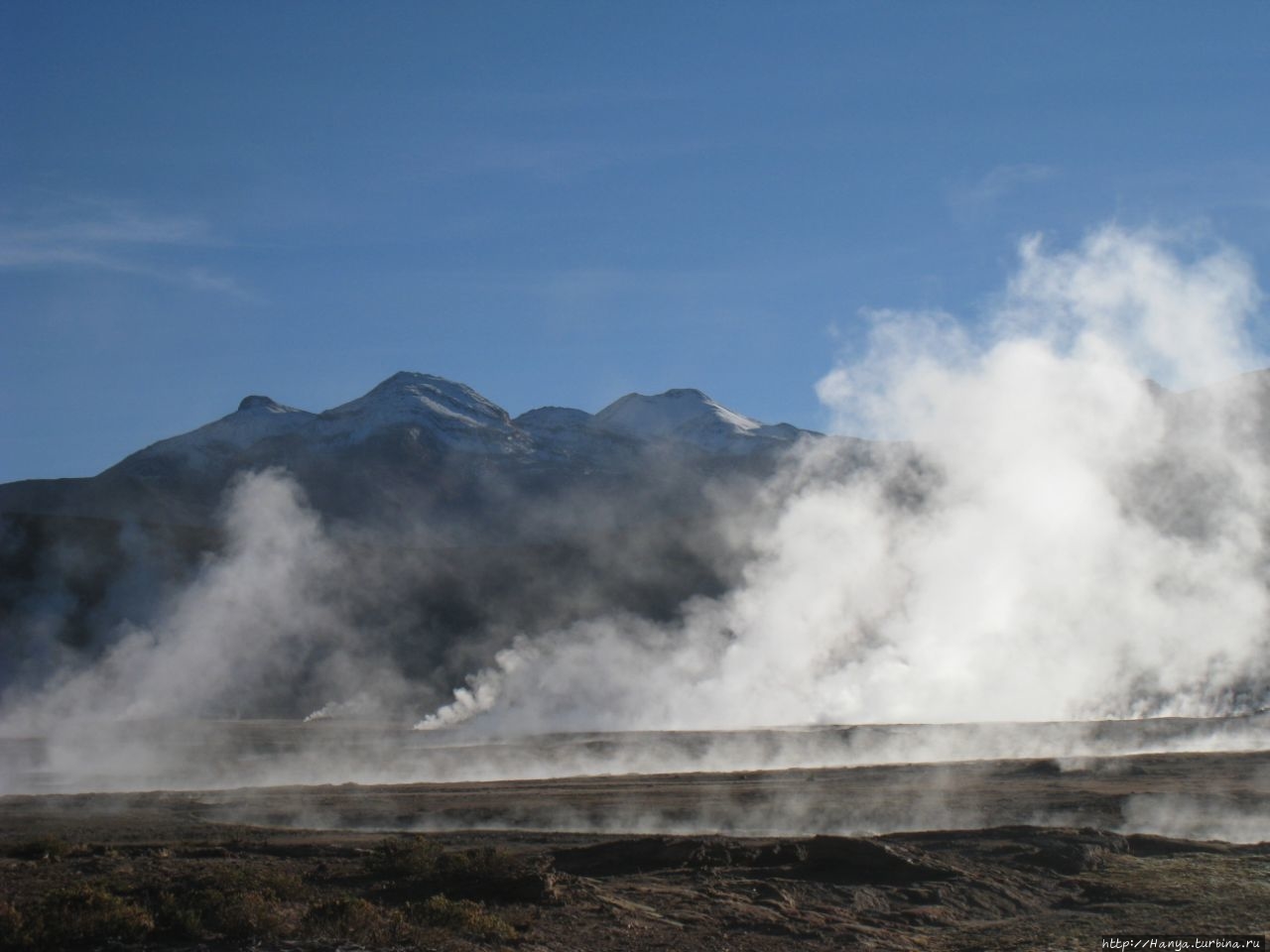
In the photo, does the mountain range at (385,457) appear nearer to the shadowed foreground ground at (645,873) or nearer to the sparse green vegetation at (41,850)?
the shadowed foreground ground at (645,873)

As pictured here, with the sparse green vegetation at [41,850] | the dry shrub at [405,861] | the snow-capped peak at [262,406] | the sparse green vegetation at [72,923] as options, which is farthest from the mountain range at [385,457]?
the sparse green vegetation at [72,923]

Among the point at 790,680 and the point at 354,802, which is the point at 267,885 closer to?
the point at 354,802

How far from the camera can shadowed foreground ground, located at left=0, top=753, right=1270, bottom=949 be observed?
15.2 metres

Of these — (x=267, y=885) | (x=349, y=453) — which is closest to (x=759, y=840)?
(x=267, y=885)

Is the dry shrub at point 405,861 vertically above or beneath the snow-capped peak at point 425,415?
beneath

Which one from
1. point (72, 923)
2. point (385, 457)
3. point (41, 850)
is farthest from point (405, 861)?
point (385, 457)

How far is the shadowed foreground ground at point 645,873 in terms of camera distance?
15195 mm

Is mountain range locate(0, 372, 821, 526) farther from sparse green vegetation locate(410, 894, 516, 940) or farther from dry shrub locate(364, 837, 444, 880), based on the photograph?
sparse green vegetation locate(410, 894, 516, 940)

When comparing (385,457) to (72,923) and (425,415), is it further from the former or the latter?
(72,923)

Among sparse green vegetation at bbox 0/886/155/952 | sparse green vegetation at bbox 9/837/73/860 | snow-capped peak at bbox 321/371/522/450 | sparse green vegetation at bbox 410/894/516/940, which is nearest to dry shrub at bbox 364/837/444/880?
sparse green vegetation at bbox 410/894/516/940

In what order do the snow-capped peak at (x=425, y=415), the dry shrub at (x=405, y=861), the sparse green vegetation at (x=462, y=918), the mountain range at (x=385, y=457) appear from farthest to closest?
the snow-capped peak at (x=425, y=415)
the mountain range at (x=385, y=457)
the dry shrub at (x=405, y=861)
the sparse green vegetation at (x=462, y=918)

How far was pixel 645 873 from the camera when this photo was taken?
2012 centimetres

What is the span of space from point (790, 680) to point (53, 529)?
179 ft

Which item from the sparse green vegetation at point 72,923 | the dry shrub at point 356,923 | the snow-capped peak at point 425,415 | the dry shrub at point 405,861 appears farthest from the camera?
the snow-capped peak at point 425,415
